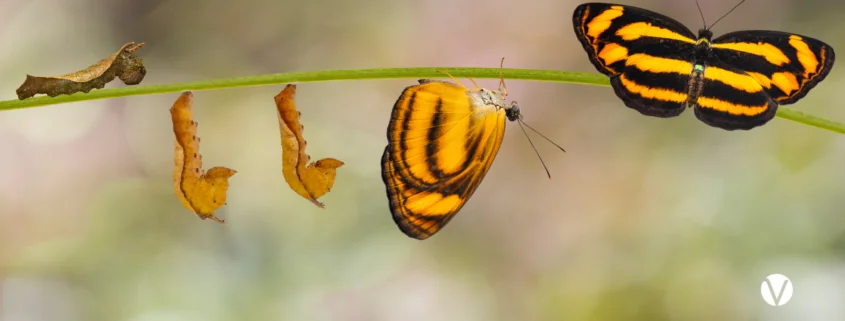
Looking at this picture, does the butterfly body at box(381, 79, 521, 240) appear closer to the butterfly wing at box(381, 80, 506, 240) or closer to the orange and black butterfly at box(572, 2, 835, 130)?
the butterfly wing at box(381, 80, 506, 240)

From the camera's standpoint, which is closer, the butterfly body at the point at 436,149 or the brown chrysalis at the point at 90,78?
the brown chrysalis at the point at 90,78

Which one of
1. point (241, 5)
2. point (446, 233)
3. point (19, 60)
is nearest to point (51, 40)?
point (19, 60)

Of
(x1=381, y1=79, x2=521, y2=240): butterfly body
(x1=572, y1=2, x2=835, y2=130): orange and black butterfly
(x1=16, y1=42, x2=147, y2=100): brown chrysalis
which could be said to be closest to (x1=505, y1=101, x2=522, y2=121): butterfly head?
(x1=381, y1=79, x2=521, y2=240): butterfly body

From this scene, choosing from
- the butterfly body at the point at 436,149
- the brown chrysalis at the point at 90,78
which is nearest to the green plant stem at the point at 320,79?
the brown chrysalis at the point at 90,78

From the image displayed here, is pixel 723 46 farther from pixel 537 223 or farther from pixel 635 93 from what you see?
pixel 537 223

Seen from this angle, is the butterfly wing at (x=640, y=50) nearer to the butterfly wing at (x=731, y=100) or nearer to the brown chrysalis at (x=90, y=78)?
the butterfly wing at (x=731, y=100)
